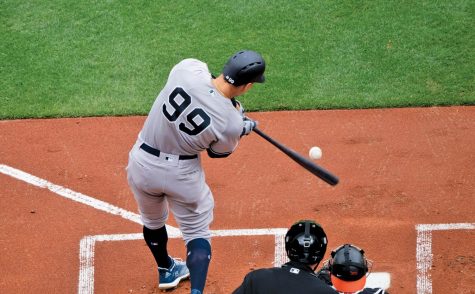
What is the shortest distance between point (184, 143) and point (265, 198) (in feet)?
6.29

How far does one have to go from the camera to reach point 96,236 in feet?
22.7

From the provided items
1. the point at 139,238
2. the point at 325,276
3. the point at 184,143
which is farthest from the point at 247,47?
the point at 325,276

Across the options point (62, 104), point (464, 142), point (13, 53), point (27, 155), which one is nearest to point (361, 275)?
point (464, 142)

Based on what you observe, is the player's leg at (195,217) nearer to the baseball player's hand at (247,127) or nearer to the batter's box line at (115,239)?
the baseball player's hand at (247,127)

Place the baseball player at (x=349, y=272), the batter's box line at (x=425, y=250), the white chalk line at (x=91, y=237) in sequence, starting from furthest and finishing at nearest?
the white chalk line at (x=91, y=237) < the batter's box line at (x=425, y=250) < the baseball player at (x=349, y=272)

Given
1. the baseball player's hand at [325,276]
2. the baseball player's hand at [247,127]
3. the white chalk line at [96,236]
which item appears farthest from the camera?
the white chalk line at [96,236]

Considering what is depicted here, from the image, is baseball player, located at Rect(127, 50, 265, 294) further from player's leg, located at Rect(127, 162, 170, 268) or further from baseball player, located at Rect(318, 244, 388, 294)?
baseball player, located at Rect(318, 244, 388, 294)

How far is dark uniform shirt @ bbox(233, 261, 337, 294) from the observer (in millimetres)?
4332

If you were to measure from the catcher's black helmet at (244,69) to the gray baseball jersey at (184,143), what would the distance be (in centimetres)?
15

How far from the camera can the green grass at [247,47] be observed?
863 centimetres

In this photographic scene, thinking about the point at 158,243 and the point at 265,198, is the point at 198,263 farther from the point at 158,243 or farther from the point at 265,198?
the point at 265,198

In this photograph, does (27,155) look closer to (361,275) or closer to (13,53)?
(13,53)

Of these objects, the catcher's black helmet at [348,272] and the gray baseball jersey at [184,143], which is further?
the gray baseball jersey at [184,143]

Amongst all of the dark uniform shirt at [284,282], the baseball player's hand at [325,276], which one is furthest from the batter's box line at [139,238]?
the dark uniform shirt at [284,282]
